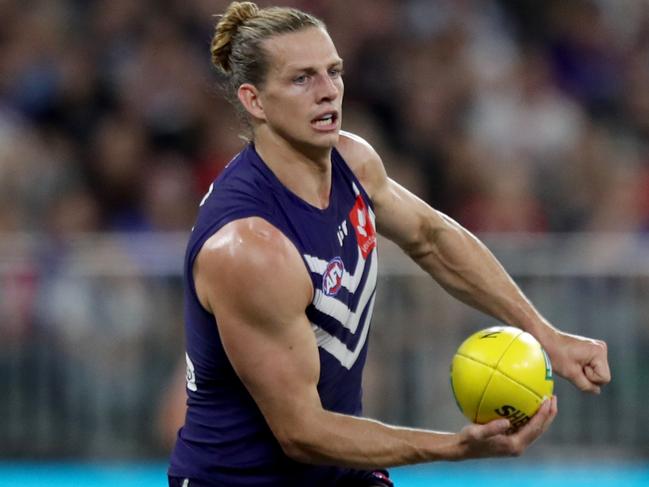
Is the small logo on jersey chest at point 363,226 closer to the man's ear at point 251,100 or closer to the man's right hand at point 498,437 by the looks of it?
the man's ear at point 251,100

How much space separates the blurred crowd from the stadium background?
18 mm

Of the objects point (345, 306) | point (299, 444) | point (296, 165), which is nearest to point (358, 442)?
point (299, 444)

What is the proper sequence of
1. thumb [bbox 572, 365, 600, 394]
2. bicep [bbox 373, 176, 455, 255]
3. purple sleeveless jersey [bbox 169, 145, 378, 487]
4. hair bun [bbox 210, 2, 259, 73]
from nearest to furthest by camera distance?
purple sleeveless jersey [bbox 169, 145, 378, 487]
hair bun [bbox 210, 2, 259, 73]
thumb [bbox 572, 365, 600, 394]
bicep [bbox 373, 176, 455, 255]

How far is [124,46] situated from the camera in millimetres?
12344

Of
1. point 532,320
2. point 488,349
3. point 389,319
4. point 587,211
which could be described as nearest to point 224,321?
point 488,349

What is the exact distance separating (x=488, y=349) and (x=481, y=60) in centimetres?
698

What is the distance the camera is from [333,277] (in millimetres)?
5570

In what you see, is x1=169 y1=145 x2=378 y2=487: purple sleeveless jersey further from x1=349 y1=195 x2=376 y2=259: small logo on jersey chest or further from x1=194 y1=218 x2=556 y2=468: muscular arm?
x1=194 y1=218 x2=556 y2=468: muscular arm

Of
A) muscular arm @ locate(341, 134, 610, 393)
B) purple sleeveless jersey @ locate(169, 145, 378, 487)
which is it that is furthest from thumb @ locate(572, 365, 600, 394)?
purple sleeveless jersey @ locate(169, 145, 378, 487)

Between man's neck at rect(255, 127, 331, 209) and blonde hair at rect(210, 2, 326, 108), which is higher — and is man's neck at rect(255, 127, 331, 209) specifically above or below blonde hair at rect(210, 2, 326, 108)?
below

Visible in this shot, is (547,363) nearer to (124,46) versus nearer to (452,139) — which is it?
(452,139)

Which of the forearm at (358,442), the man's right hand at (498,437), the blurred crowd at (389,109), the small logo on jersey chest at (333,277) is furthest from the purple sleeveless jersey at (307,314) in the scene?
the blurred crowd at (389,109)

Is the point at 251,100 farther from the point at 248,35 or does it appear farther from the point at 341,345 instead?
the point at 341,345

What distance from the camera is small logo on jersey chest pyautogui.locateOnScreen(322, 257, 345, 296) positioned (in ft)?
18.1
